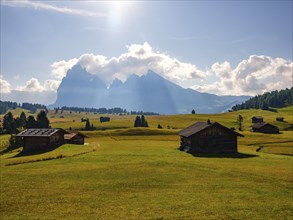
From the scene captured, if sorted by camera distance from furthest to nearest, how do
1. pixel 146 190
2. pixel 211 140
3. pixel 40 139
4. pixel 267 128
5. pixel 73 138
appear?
pixel 267 128, pixel 73 138, pixel 40 139, pixel 211 140, pixel 146 190

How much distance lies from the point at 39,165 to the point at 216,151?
1482 inches

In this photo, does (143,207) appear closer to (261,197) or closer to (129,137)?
(261,197)

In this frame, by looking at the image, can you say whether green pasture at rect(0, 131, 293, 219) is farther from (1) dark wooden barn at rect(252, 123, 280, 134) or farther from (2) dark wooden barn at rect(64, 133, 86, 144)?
(1) dark wooden barn at rect(252, 123, 280, 134)

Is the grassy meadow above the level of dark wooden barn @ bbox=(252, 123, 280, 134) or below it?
below

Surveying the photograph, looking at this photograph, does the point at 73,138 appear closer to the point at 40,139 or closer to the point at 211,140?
the point at 40,139

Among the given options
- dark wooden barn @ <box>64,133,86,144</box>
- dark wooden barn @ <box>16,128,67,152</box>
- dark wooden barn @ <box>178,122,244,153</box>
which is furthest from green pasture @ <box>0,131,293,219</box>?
dark wooden barn @ <box>64,133,86,144</box>

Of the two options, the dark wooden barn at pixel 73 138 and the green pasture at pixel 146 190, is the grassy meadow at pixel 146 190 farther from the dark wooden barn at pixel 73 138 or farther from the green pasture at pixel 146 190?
the dark wooden barn at pixel 73 138

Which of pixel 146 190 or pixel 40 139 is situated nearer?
pixel 146 190

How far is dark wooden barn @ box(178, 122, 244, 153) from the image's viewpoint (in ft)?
236

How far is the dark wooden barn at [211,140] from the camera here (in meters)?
71.9

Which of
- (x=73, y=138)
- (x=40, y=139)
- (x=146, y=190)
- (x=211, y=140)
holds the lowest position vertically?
(x=146, y=190)

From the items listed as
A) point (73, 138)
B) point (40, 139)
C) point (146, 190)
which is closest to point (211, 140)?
point (146, 190)

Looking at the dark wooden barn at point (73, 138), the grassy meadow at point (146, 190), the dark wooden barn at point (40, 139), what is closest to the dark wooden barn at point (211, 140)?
the grassy meadow at point (146, 190)

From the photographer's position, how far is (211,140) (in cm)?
7238
